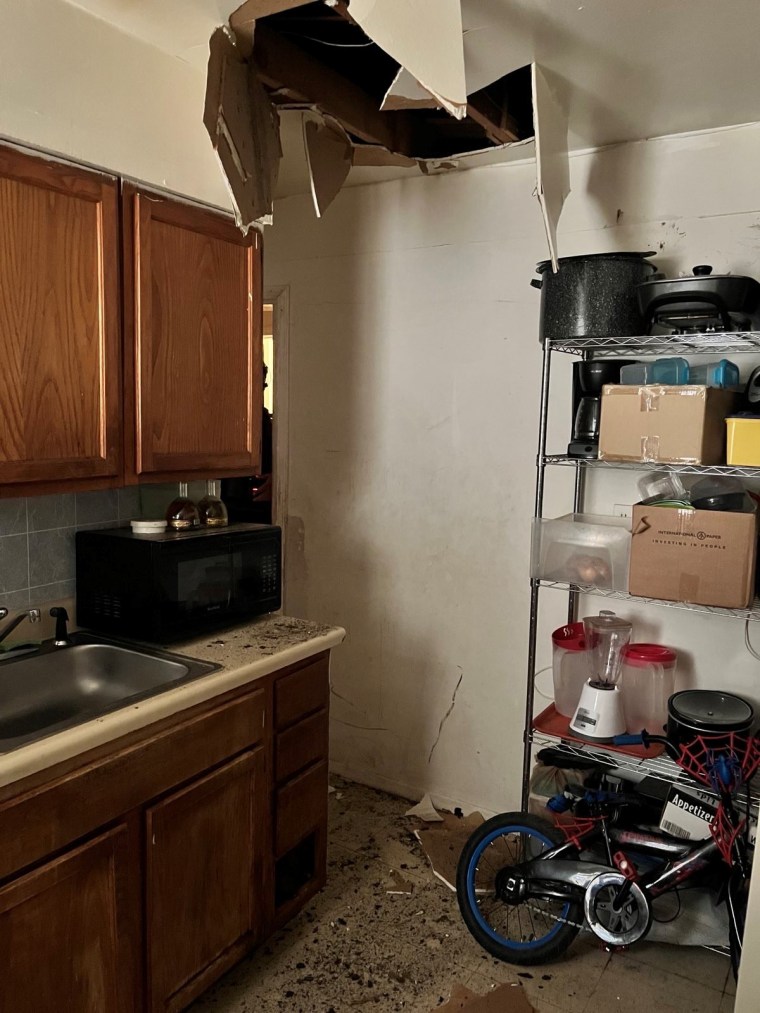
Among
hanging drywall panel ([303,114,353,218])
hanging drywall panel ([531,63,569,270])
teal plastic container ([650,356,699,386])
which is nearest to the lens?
hanging drywall panel ([531,63,569,270])

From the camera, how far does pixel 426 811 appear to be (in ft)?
9.66

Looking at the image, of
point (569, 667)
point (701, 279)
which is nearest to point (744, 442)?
point (701, 279)

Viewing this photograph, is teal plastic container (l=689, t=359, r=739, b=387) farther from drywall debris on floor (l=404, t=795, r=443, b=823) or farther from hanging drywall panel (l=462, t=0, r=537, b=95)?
drywall debris on floor (l=404, t=795, r=443, b=823)

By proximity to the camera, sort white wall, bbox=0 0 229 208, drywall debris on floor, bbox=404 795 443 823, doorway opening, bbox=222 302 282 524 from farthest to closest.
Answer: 1. doorway opening, bbox=222 302 282 524
2. drywall debris on floor, bbox=404 795 443 823
3. white wall, bbox=0 0 229 208

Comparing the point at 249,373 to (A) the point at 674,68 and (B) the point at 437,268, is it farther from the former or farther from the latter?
(A) the point at 674,68

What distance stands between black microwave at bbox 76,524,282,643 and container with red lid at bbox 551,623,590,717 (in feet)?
3.22

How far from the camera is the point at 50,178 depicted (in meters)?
1.67

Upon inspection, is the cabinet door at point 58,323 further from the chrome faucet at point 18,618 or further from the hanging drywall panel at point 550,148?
the hanging drywall panel at point 550,148

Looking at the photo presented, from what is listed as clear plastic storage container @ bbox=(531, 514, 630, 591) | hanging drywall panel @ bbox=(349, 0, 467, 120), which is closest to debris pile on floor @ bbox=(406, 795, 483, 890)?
clear plastic storage container @ bbox=(531, 514, 630, 591)

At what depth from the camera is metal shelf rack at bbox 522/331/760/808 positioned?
2.05m

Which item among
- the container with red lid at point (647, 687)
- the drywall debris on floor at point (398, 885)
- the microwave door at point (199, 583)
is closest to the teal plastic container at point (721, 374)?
the container with red lid at point (647, 687)

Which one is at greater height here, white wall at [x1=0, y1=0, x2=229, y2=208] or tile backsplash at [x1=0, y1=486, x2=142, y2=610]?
white wall at [x1=0, y1=0, x2=229, y2=208]

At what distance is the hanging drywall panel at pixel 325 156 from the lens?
7.53 ft

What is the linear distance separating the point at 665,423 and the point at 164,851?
166 cm
